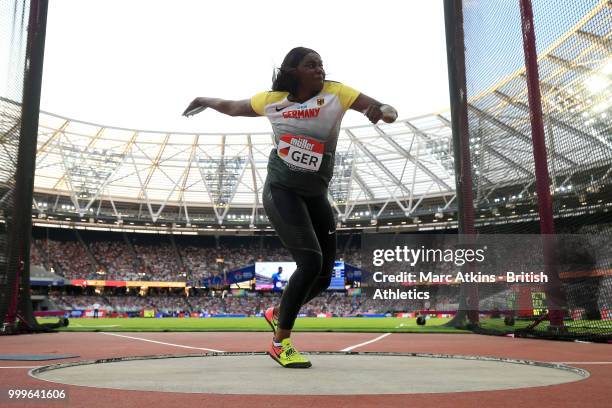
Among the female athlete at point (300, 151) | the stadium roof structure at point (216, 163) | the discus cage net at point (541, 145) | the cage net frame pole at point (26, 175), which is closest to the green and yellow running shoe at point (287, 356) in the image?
the female athlete at point (300, 151)

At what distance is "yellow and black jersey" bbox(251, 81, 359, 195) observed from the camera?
12.7 feet

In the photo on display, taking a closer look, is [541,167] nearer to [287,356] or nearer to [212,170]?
[287,356]

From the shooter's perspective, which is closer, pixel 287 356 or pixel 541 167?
pixel 287 356

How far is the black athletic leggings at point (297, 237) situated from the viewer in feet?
12.6

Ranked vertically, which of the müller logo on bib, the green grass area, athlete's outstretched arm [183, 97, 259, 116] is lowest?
the green grass area

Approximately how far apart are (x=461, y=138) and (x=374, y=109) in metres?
7.90

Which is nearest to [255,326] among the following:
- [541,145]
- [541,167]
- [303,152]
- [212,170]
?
[541,167]

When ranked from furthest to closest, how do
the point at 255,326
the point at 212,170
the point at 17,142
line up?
the point at 212,170
the point at 255,326
the point at 17,142

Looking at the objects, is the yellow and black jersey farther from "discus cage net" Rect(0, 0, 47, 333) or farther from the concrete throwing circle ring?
"discus cage net" Rect(0, 0, 47, 333)

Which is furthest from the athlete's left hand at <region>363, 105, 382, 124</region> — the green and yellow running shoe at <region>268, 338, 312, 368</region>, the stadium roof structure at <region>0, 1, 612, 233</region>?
the stadium roof structure at <region>0, 1, 612, 233</region>

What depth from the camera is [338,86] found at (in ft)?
13.0

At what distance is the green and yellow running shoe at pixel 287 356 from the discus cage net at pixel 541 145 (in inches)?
196

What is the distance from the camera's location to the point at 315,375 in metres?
3.20

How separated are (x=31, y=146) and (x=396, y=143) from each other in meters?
29.8
